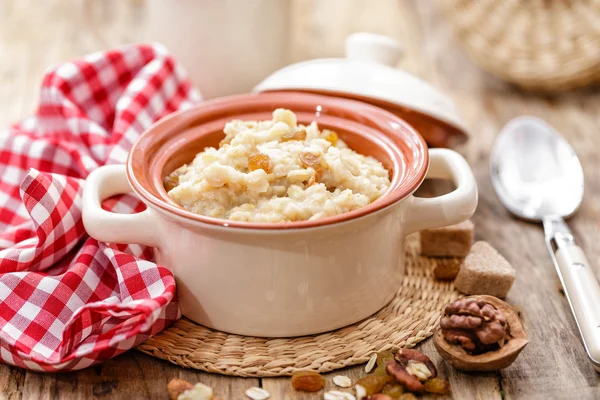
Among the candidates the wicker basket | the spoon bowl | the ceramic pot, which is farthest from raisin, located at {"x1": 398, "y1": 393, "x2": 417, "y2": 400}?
the wicker basket

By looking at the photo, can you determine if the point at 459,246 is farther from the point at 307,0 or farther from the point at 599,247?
the point at 307,0

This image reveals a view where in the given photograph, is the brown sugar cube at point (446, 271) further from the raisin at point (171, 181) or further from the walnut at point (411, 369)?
the raisin at point (171, 181)

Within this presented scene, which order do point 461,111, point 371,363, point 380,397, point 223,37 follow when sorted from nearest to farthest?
point 380,397 → point 371,363 → point 223,37 → point 461,111

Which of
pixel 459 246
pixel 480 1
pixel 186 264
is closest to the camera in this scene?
pixel 186 264

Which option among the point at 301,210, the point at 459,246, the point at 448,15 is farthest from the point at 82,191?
the point at 448,15

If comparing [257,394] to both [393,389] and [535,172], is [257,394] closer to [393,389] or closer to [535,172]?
[393,389]

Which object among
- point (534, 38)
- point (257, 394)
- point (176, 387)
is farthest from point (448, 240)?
point (534, 38)

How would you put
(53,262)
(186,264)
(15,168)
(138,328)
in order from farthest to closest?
1. (15,168)
2. (53,262)
3. (186,264)
4. (138,328)
